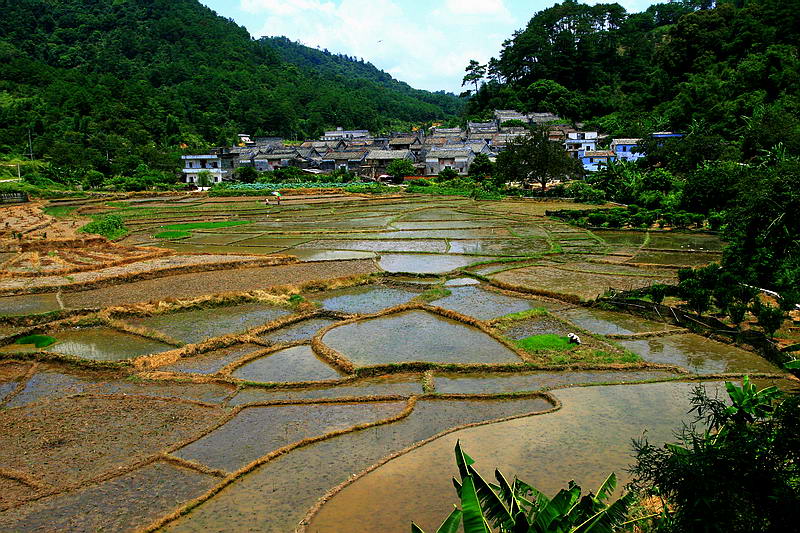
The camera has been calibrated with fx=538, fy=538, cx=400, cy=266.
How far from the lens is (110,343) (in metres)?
14.7

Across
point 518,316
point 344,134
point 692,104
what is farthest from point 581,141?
point 518,316

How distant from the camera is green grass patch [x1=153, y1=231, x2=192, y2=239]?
31906 mm

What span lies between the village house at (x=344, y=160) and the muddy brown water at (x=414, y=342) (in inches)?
2306

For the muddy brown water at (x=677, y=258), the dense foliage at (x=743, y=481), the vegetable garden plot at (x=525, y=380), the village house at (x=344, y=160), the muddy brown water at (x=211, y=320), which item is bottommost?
the muddy brown water at (x=211, y=320)

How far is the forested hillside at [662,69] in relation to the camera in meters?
46.4

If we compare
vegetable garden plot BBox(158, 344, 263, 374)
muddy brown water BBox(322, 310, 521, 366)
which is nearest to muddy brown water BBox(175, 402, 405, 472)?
muddy brown water BBox(322, 310, 521, 366)

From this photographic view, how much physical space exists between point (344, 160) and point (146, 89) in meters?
41.5

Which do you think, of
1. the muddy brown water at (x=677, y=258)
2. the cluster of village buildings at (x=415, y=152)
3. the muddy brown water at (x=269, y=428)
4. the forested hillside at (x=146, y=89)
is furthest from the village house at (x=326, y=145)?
the muddy brown water at (x=269, y=428)

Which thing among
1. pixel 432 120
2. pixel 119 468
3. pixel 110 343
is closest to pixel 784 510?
pixel 119 468

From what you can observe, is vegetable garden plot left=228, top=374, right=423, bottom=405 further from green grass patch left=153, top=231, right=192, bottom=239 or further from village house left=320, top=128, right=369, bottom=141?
village house left=320, top=128, right=369, bottom=141

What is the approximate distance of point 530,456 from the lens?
29.0ft

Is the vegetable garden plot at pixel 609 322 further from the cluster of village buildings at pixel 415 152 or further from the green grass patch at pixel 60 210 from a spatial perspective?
the cluster of village buildings at pixel 415 152

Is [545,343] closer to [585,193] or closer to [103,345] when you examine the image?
[103,345]

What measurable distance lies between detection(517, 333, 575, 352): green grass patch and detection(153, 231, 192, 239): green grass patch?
80.1 ft
